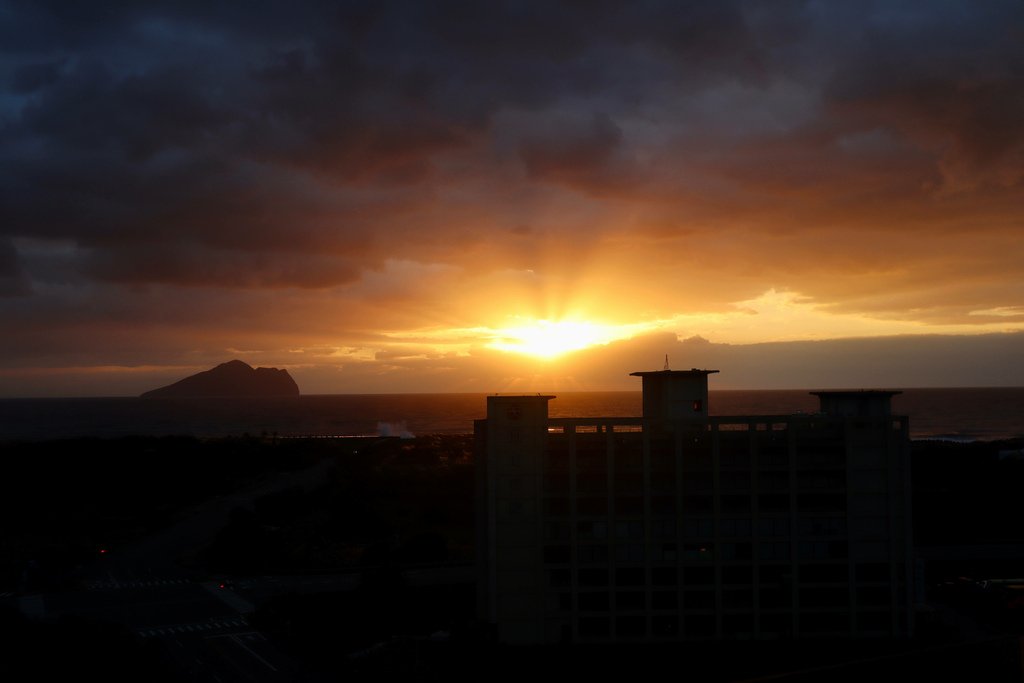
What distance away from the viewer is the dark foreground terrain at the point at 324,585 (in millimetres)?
Result: 30219

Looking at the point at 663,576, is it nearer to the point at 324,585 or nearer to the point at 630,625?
the point at 630,625

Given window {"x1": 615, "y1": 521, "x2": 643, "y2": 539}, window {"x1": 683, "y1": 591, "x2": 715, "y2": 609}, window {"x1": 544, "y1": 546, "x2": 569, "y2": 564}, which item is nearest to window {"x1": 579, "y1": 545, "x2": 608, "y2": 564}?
window {"x1": 544, "y1": 546, "x2": 569, "y2": 564}

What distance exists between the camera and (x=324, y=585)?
46688mm

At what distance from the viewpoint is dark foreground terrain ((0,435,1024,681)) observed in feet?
99.1

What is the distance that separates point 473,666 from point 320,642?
806cm

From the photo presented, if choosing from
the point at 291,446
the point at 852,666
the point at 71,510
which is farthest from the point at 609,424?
the point at 291,446

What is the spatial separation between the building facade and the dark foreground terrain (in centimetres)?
141

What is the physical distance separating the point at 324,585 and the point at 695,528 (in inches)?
928

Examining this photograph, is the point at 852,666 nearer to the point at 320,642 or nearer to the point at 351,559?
the point at 320,642

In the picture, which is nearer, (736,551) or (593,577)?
(593,577)

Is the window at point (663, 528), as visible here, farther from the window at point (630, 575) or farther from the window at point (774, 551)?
the window at point (774, 551)

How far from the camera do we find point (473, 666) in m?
32.0

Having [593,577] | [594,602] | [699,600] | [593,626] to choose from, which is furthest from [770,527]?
[593,626]

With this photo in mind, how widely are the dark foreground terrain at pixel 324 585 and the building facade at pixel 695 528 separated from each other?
1409 mm
